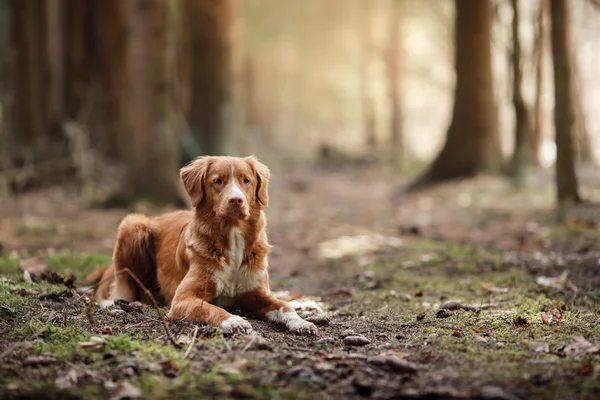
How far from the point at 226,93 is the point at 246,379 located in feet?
58.6

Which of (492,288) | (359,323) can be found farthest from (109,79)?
(359,323)

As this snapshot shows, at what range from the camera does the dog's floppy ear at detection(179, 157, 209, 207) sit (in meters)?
6.35

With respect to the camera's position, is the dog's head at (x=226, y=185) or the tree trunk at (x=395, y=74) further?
the tree trunk at (x=395, y=74)

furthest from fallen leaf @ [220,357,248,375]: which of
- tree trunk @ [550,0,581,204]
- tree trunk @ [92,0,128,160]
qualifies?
tree trunk @ [92,0,128,160]

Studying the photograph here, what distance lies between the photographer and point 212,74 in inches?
840

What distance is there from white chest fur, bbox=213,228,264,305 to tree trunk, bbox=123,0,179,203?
783cm

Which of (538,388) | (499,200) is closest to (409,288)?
(538,388)

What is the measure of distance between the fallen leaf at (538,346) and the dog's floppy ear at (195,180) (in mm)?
2995

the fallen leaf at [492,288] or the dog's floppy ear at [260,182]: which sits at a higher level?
the dog's floppy ear at [260,182]

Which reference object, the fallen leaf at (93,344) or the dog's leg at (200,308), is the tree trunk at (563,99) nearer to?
the dog's leg at (200,308)

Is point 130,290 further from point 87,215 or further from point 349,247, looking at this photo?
point 87,215

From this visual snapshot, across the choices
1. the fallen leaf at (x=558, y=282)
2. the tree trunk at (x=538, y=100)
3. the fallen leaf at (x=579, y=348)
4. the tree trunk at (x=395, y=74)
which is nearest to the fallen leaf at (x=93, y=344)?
the fallen leaf at (x=579, y=348)

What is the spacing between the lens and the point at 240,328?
Answer: 5531mm

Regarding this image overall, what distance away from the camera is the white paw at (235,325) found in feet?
18.1
